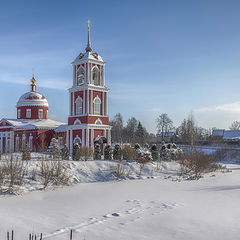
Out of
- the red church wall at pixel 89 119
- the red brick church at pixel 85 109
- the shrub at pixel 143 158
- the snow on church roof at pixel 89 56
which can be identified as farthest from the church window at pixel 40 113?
the shrub at pixel 143 158

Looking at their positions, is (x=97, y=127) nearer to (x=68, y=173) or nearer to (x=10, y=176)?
(x=68, y=173)

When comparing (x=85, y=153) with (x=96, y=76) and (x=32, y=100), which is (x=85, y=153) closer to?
(x=96, y=76)

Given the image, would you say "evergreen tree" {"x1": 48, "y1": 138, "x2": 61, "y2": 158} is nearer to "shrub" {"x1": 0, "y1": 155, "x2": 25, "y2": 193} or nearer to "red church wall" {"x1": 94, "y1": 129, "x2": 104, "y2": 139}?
"shrub" {"x1": 0, "y1": 155, "x2": 25, "y2": 193}

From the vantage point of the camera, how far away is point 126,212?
8086mm

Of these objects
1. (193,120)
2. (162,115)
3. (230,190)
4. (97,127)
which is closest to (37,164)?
(230,190)

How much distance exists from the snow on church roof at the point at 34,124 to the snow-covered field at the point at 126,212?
64.9 feet

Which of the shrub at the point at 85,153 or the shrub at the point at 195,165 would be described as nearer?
the shrub at the point at 195,165

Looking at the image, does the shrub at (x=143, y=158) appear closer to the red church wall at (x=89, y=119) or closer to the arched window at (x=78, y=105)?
the red church wall at (x=89, y=119)

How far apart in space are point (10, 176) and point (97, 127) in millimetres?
16125

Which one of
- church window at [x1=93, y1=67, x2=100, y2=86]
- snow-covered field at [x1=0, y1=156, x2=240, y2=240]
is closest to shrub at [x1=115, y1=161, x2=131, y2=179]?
snow-covered field at [x1=0, y1=156, x2=240, y2=240]

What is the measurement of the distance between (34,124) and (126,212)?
25.3 m

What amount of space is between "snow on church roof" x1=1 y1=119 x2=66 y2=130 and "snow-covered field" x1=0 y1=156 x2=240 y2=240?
779 inches

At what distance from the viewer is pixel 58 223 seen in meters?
6.97

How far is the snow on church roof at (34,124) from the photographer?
3156 centimetres
